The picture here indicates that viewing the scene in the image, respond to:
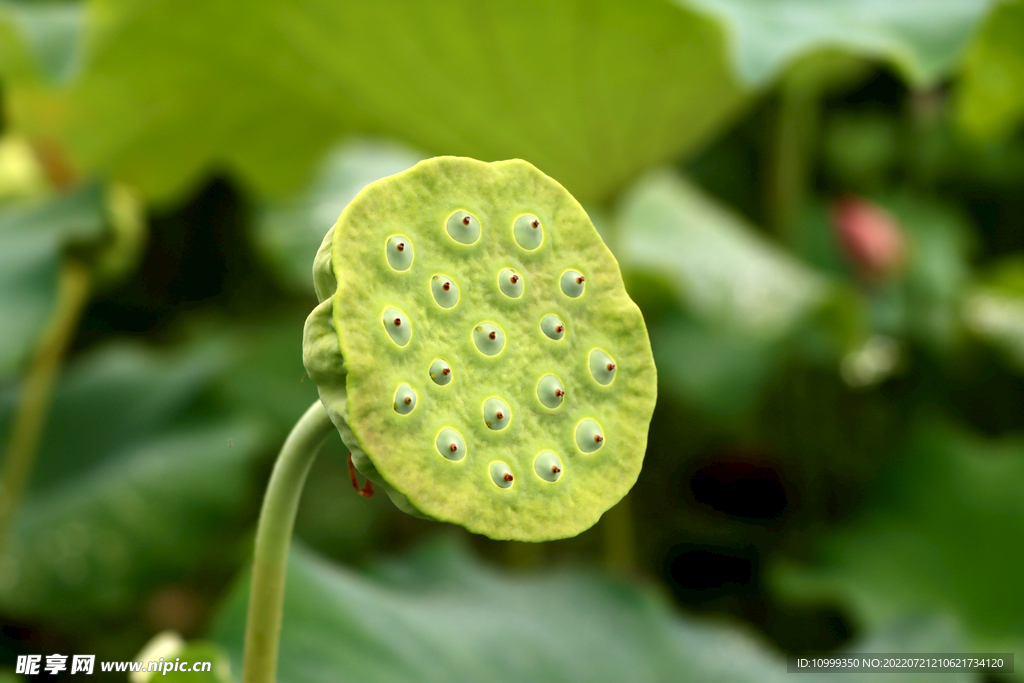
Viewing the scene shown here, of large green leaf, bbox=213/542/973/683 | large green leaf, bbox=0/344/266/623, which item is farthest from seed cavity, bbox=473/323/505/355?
large green leaf, bbox=0/344/266/623

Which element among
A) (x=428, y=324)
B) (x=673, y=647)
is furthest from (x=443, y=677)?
(x=428, y=324)

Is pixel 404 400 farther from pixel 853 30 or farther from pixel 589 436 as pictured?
pixel 853 30

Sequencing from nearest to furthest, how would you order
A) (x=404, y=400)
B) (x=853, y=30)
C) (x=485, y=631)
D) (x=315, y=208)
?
(x=404, y=400) → (x=485, y=631) → (x=853, y=30) → (x=315, y=208)

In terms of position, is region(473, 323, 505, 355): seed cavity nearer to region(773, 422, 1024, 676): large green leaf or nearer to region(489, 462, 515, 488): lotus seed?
region(489, 462, 515, 488): lotus seed

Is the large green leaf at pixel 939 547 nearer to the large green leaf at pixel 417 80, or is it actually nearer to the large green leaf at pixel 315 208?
the large green leaf at pixel 417 80

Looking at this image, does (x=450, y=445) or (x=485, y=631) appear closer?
(x=450, y=445)

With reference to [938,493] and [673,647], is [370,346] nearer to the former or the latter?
[673,647]

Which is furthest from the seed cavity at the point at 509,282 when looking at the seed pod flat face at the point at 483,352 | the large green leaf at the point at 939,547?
the large green leaf at the point at 939,547

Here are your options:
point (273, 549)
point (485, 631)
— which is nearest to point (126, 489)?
point (485, 631)
